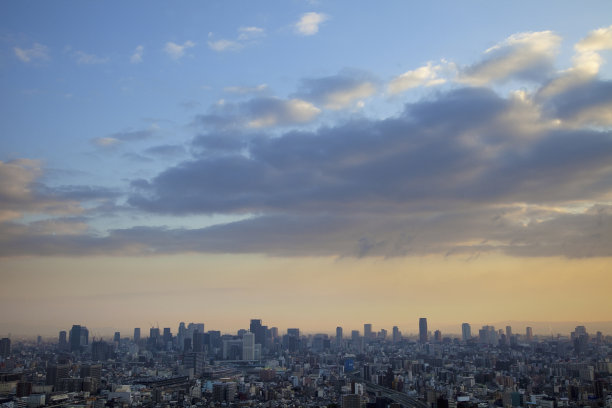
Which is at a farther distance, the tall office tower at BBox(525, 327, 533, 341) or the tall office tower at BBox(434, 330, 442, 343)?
the tall office tower at BBox(434, 330, 442, 343)

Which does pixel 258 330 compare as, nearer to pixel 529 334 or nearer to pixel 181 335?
pixel 181 335

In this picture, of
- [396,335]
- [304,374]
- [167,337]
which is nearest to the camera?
[304,374]

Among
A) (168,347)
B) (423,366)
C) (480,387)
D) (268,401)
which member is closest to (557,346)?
(423,366)

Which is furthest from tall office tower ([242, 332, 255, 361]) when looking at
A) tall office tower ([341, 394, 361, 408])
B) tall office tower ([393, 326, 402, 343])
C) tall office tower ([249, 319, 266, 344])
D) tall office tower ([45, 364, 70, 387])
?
tall office tower ([341, 394, 361, 408])

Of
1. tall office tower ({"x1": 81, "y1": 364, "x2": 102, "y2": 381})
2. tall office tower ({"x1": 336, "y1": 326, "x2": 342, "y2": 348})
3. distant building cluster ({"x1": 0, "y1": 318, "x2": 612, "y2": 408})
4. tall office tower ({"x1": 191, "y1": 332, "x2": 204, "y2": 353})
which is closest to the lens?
distant building cluster ({"x1": 0, "y1": 318, "x2": 612, "y2": 408})

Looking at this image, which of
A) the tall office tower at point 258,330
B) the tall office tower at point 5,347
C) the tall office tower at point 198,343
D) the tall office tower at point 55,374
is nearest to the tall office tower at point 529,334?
the tall office tower at point 258,330

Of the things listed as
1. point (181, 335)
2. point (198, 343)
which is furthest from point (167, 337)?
point (198, 343)

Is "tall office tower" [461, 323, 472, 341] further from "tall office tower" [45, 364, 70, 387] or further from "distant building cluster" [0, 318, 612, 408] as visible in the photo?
"tall office tower" [45, 364, 70, 387]

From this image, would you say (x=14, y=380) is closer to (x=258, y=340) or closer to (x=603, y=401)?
(x=603, y=401)
